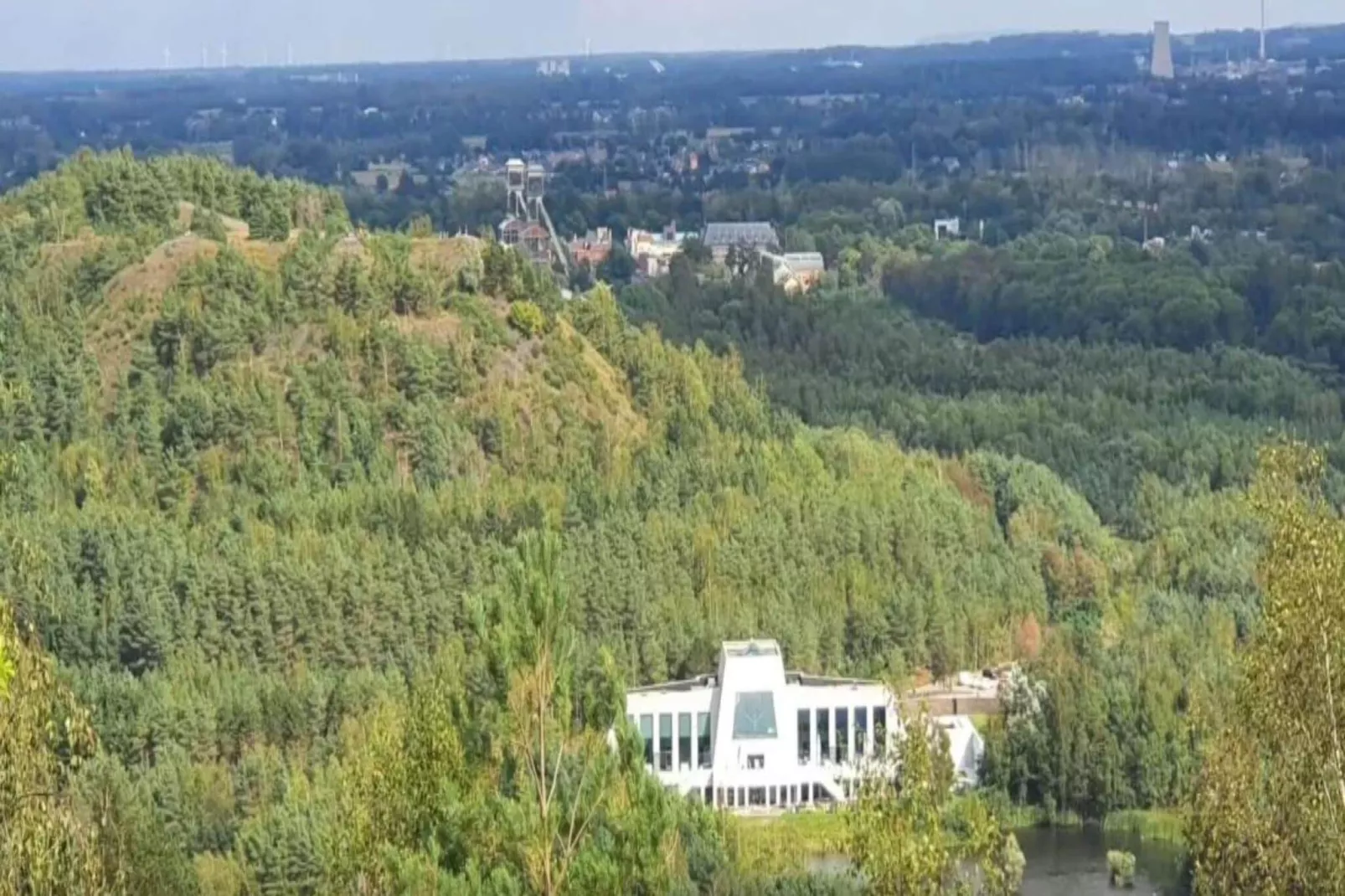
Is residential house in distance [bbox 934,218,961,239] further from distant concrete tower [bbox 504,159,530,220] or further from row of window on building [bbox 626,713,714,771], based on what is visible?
row of window on building [bbox 626,713,714,771]

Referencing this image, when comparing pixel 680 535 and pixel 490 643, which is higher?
pixel 490 643

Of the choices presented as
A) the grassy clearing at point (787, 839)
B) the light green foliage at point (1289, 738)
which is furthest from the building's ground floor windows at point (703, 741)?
the light green foliage at point (1289, 738)

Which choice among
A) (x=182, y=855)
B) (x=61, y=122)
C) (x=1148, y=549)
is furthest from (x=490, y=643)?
(x=61, y=122)

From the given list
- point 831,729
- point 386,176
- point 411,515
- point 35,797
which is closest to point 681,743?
point 831,729

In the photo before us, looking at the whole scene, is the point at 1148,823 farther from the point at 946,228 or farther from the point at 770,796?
the point at 946,228

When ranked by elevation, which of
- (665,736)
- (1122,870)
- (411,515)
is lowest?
(1122,870)

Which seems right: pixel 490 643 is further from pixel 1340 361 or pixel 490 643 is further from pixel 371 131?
pixel 371 131
